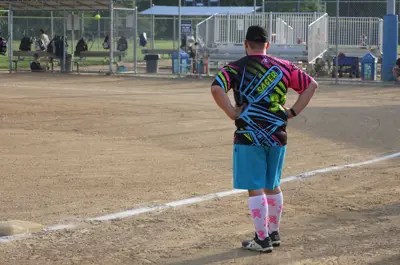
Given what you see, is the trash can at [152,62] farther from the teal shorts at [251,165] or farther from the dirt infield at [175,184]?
the teal shorts at [251,165]

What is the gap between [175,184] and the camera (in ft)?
30.7

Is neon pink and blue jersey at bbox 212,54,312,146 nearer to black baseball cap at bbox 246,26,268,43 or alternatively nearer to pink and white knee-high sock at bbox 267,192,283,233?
black baseball cap at bbox 246,26,268,43

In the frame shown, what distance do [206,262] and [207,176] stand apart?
3966mm

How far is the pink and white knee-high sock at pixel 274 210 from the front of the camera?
6.48 metres

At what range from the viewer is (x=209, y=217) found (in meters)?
7.58

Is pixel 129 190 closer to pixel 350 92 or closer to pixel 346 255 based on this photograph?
pixel 346 255

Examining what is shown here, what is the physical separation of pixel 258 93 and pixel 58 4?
2614 cm

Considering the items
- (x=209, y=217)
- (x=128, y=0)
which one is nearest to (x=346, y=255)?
(x=209, y=217)

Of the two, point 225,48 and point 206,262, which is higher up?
point 225,48

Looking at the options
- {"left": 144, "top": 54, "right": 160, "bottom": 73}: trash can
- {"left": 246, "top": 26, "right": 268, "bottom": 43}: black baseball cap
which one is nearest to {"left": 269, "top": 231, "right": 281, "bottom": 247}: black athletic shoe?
{"left": 246, "top": 26, "right": 268, "bottom": 43}: black baseball cap

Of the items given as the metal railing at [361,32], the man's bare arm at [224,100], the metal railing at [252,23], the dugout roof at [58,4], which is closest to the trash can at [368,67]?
the metal railing at [252,23]

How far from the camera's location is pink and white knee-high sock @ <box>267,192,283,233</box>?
648cm

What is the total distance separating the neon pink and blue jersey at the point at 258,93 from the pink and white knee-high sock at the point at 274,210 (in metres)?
0.51

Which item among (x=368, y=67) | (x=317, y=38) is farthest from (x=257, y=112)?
(x=317, y=38)
